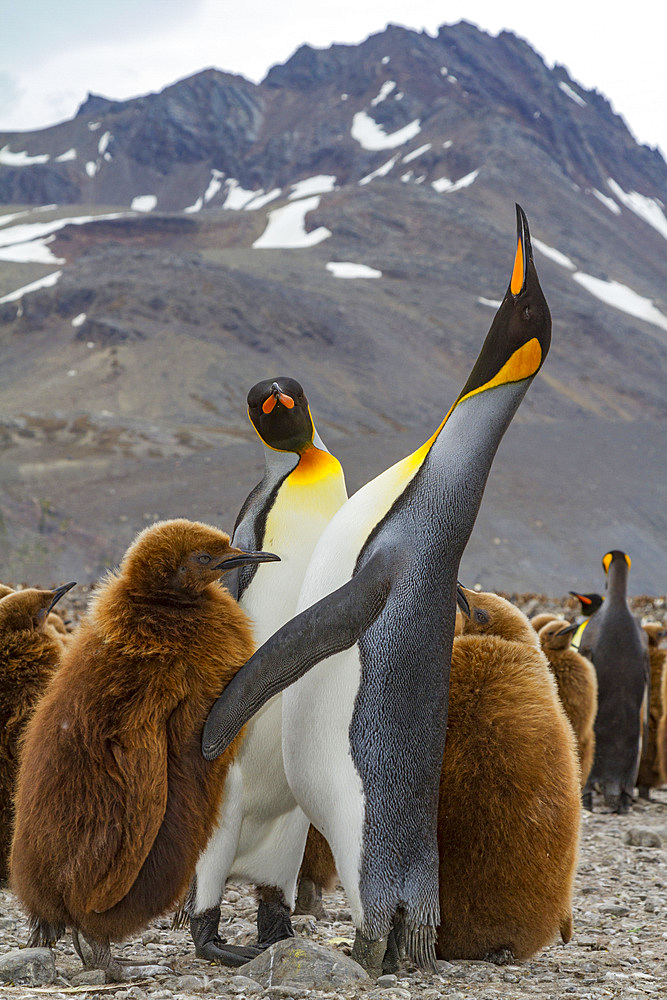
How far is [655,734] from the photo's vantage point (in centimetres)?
646

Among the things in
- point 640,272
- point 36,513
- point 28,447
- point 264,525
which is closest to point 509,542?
point 36,513

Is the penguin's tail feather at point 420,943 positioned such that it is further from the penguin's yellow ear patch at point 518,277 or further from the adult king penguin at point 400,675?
the penguin's yellow ear patch at point 518,277

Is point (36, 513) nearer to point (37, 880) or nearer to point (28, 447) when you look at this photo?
point (28, 447)

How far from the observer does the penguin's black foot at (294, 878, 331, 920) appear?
3.24 m

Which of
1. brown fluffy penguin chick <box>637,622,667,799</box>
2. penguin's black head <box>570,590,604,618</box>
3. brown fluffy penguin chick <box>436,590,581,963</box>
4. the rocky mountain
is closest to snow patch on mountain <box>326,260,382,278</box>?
the rocky mountain

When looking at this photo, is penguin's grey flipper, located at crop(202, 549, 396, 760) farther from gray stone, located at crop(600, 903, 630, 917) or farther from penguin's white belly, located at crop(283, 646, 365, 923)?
gray stone, located at crop(600, 903, 630, 917)

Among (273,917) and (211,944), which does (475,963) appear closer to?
(273,917)

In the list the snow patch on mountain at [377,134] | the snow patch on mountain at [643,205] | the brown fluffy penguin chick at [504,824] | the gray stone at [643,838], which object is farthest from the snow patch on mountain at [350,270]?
the snow patch on mountain at [643,205]

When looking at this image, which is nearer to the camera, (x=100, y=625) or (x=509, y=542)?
(x=100, y=625)

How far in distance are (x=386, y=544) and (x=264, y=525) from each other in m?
0.64

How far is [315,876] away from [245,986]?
38.5 inches

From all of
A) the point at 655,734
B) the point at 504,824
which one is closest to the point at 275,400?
the point at 504,824

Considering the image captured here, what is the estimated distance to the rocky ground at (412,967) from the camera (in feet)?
7.23

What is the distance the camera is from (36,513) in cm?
1956
